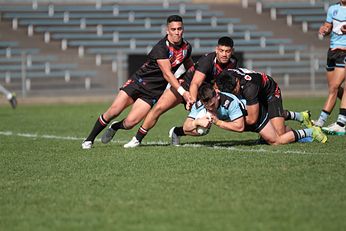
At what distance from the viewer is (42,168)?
8.95 meters

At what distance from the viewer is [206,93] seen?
384 inches

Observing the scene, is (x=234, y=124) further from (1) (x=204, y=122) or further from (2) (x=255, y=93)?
(2) (x=255, y=93)

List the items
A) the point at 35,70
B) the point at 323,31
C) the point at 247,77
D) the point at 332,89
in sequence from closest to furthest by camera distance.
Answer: the point at 247,77 < the point at 323,31 < the point at 332,89 < the point at 35,70

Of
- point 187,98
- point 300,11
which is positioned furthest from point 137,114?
point 300,11

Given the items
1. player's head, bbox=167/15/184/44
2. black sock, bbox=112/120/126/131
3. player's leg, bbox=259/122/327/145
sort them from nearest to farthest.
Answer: player's head, bbox=167/15/184/44
player's leg, bbox=259/122/327/145
black sock, bbox=112/120/126/131

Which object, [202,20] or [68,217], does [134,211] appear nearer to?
[68,217]

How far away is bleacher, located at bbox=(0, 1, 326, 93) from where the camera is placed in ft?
98.8

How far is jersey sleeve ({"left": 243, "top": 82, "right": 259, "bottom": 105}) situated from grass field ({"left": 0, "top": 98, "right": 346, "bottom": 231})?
64cm

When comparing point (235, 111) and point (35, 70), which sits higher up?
point (235, 111)

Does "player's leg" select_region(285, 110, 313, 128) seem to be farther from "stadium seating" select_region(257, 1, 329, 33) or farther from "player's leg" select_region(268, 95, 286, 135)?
"stadium seating" select_region(257, 1, 329, 33)

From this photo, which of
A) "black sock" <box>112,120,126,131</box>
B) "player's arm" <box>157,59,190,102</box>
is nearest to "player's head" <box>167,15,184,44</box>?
"player's arm" <box>157,59,190,102</box>

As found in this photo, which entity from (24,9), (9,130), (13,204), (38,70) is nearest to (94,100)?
(38,70)

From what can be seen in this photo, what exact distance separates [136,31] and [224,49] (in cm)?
2169

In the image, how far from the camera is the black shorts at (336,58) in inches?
504
